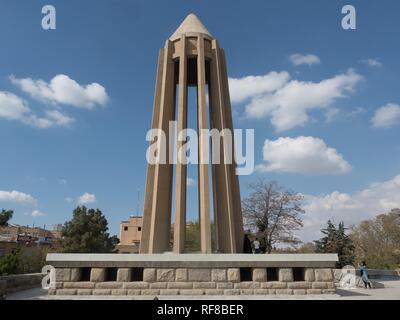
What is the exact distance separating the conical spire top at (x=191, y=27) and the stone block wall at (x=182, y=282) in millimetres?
10027

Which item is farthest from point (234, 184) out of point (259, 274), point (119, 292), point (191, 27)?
point (191, 27)

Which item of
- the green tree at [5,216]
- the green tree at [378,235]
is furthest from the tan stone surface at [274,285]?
the green tree at [378,235]

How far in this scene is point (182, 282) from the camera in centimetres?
912

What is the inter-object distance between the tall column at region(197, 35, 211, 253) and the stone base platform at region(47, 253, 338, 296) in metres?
2.04

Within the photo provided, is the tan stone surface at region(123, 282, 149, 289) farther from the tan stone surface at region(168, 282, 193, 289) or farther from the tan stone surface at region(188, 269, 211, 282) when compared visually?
the tan stone surface at region(188, 269, 211, 282)

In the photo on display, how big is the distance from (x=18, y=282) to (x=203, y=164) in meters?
7.61

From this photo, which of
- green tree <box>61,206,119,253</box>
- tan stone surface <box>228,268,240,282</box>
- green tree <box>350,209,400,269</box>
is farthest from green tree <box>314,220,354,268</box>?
green tree <box>61,206,119,253</box>

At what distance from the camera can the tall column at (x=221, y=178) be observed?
490 inches

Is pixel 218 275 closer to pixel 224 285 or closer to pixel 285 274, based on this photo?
pixel 224 285

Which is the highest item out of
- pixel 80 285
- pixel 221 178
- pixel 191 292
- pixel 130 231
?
pixel 221 178

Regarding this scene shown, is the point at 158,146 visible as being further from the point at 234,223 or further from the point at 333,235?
the point at 333,235

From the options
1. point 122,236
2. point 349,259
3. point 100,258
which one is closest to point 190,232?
point 122,236

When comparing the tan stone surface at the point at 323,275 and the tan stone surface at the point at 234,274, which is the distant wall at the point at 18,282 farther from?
the tan stone surface at the point at 323,275
